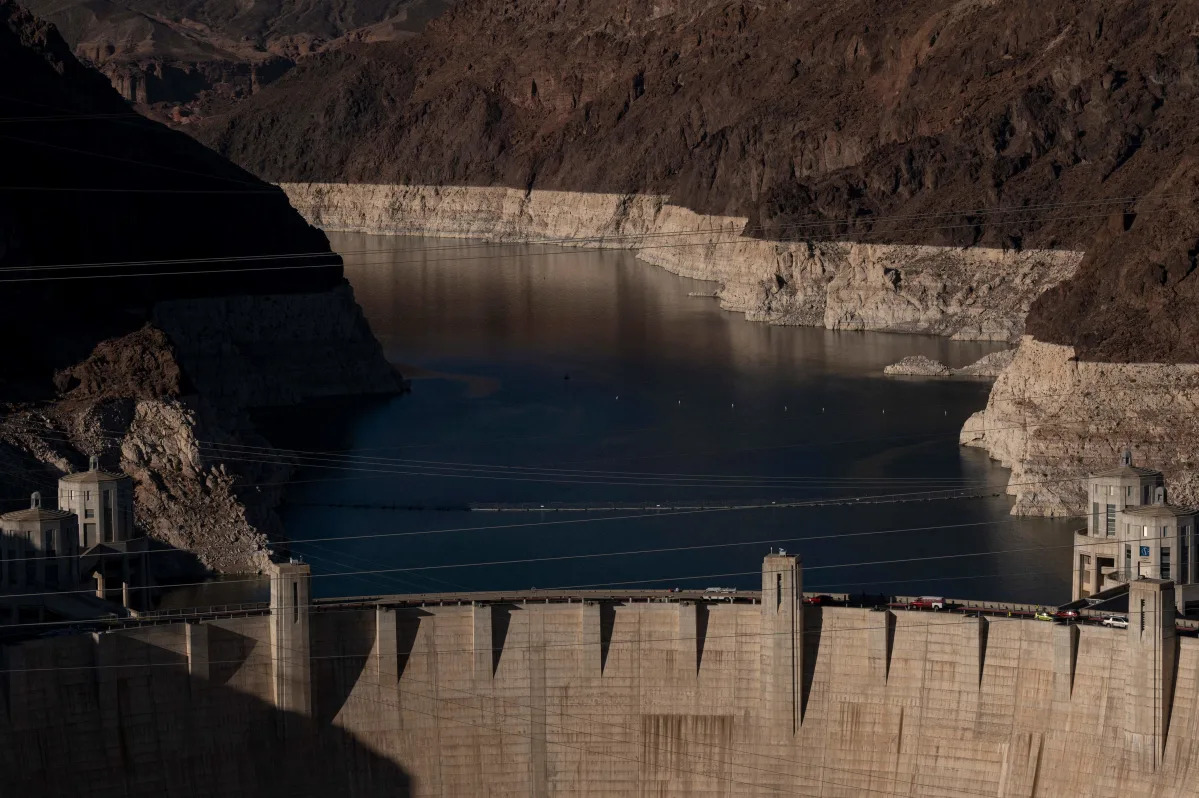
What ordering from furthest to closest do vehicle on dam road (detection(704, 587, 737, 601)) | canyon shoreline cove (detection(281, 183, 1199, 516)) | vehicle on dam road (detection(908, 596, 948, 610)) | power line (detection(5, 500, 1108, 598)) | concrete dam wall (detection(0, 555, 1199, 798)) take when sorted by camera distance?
canyon shoreline cove (detection(281, 183, 1199, 516)) → power line (detection(5, 500, 1108, 598)) → vehicle on dam road (detection(704, 587, 737, 601)) → vehicle on dam road (detection(908, 596, 948, 610)) → concrete dam wall (detection(0, 555, 1199, 798))

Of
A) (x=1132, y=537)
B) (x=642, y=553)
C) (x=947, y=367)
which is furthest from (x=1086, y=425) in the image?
(x=947, y=367)

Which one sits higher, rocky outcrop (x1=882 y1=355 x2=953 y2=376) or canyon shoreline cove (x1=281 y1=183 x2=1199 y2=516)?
canyon shoreline cove (x1=281 y1=183 x2=1199 y2=516)

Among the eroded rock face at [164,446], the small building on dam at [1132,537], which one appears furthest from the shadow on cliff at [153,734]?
the eroded rock face at [164,446]

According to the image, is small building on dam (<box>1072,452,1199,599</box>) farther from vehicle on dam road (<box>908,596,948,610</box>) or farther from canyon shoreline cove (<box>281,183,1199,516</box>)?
canyon shoreline cove (<box>281,183,1199,516</box>)

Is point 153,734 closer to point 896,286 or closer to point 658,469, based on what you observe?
point 658,469

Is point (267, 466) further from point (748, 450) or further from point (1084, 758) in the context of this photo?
point (1084, 758)

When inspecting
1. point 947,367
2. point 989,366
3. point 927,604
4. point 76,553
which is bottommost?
point 947,367

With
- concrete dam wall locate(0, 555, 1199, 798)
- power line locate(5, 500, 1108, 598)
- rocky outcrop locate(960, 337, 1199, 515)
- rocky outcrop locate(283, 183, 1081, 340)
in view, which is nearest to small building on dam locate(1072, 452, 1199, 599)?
concrete dam wall locate(0, 555, 1199, 798)
